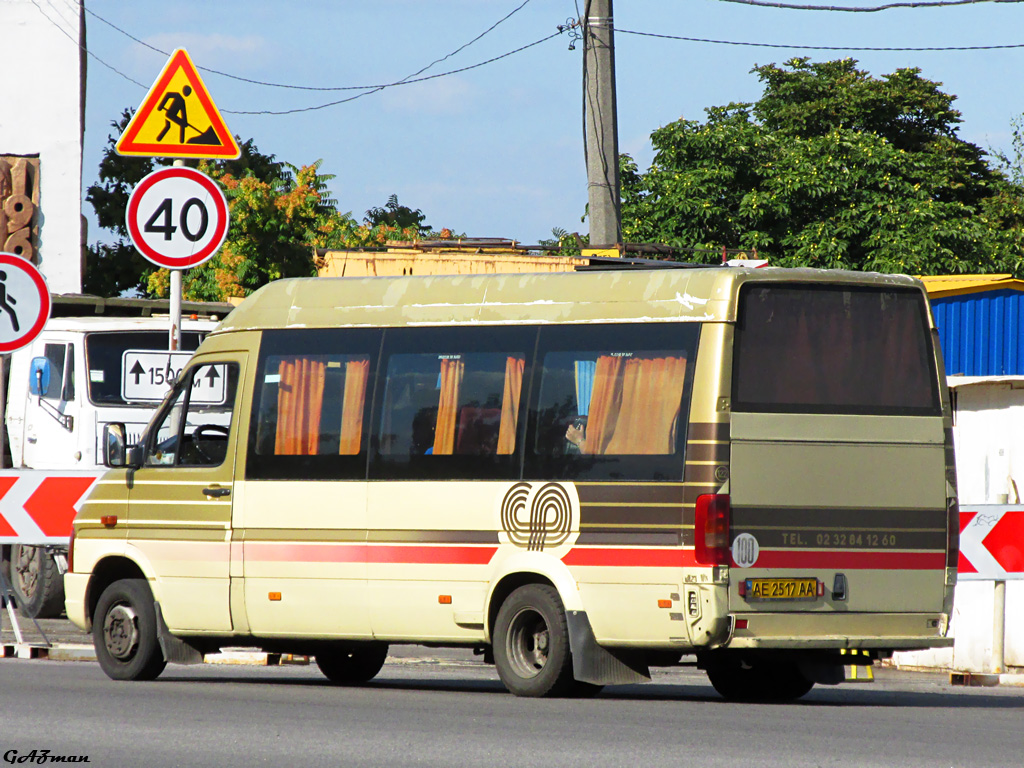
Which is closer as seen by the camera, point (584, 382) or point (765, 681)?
point (584, 382)

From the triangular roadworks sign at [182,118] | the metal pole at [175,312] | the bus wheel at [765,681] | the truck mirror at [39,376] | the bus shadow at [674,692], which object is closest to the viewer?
the bus shadow at [674,692]

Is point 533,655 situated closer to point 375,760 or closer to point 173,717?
point 173,717

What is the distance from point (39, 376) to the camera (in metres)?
18.0

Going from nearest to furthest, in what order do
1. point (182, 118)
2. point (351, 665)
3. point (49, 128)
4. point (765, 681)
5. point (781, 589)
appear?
1. point (781, 589)
2. point (765, 681)
3. point (351, 665)
4. point (182, 118)
5. point (49, 128)

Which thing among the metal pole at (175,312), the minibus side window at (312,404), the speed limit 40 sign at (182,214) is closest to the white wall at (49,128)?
the metal pole at (175,312)

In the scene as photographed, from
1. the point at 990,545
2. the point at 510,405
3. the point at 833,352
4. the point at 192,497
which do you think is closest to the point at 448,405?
the point at 510,405

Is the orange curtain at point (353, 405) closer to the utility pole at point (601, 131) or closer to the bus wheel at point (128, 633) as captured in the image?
the bus wheel at point (128, 633)

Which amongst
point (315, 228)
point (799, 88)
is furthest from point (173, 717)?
point (799, 88)

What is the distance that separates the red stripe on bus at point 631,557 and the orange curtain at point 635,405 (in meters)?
0.57

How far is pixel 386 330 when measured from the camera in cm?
1207

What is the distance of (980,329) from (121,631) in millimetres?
20134

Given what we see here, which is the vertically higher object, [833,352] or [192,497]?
[833,352]

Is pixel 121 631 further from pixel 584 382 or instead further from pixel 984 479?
pixel 984 479

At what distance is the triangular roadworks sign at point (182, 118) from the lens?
13789mm
